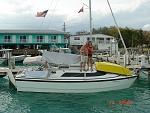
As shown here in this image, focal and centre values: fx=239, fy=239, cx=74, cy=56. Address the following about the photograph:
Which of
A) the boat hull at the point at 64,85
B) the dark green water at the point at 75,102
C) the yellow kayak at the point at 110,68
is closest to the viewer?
the dark green water at the point at 75,102

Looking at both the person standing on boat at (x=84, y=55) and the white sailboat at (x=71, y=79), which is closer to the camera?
the white sailboat at (x=71, y=79)

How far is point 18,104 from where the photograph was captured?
15.3 meters

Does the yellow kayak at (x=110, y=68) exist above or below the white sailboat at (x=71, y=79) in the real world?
above

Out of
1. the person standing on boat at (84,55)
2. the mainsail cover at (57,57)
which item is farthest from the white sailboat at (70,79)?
the person standing on boat at (84,55)

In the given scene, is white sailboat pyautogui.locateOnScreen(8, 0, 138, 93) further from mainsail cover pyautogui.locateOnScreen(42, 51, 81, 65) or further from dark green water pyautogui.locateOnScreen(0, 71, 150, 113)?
dark green water pyautogui.locateOnScreen(0, 71, 150, 113)

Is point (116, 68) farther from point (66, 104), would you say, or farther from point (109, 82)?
point (66, 104)

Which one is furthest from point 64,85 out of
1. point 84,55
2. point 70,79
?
point 84,55

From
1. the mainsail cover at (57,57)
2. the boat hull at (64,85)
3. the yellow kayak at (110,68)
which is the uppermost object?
the mainsail cover at (57,57)

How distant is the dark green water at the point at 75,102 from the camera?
1392cm

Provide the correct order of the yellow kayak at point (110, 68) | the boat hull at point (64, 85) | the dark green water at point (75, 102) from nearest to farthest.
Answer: the dark green water at point (75, 102) < the boat hull at point (64, 85) < the yellow kayak at point (110, 68)

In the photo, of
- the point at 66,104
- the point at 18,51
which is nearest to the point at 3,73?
the point at 66,104

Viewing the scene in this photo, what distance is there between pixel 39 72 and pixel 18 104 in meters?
3.11

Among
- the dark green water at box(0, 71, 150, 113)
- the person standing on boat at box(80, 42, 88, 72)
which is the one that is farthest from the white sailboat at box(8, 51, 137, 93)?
the person standing on boat at box(80, 42, 88, 72)

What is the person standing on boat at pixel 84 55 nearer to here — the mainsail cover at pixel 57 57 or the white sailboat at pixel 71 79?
the white sailboat at pixel 71 79
